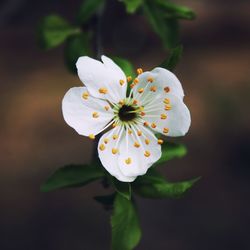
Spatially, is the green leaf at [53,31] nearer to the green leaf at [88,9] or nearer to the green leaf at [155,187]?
the green leaf at [88,9]

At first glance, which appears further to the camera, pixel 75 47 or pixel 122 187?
pixel 75 47

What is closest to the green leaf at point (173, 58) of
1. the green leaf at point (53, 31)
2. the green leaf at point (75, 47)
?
the green leaf at point (75, 47)

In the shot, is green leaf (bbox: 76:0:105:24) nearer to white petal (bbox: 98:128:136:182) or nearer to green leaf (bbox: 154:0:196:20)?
green leaf (bbox: 154:0:196:20)

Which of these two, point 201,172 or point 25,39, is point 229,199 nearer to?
point 201,172

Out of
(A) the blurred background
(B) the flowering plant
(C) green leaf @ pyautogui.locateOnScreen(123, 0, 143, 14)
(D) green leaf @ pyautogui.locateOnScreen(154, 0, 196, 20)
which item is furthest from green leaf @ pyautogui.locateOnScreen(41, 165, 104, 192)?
(A) the blurred background

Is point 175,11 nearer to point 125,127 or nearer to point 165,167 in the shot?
point 125,127

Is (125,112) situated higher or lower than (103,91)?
lower

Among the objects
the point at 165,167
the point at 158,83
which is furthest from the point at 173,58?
the point at 165,167

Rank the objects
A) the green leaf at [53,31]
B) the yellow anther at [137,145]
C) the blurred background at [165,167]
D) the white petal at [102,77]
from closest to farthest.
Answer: the white petal at [102,77] → the yellow anther at [137,145] → the green leaf at [53,31] → the blurred background at [165,167]
